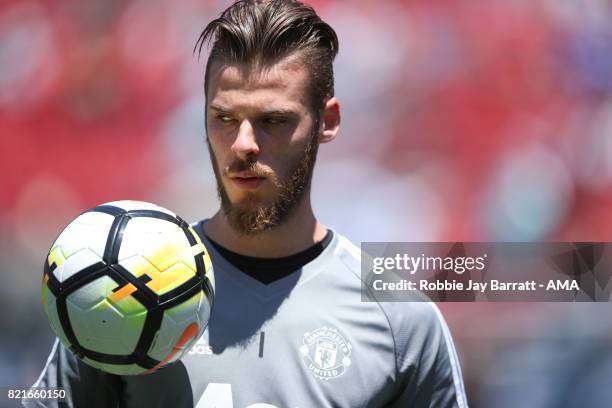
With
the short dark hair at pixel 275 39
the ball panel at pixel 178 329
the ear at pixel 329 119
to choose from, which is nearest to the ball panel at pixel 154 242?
the ball panel at pixel 178 329

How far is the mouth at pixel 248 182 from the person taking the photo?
7.18 feet

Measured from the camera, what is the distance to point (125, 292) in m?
1.84

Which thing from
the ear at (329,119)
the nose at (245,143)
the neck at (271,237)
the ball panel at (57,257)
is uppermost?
the ear at (329,119)

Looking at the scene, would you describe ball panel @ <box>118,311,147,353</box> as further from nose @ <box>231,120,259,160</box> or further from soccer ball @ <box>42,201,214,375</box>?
nose @ <box>231,120,259,160</box>

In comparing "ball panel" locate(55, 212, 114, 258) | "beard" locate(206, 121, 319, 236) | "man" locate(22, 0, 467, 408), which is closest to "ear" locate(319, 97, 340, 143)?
"man" locate(22, 0, 467, 408)

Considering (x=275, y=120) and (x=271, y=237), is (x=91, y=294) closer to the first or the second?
(x=271, y=237)

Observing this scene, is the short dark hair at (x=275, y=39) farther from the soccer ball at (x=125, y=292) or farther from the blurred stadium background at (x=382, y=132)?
the blurred stadium background at (x=382, y=132)

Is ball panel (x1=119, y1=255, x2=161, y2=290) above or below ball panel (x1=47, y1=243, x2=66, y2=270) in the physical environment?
below

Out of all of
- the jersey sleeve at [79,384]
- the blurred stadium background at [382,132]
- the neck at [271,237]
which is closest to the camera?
the jersey sleeve at [79,384]

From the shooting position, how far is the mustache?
7.05ft

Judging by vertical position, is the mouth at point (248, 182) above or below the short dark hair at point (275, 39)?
below

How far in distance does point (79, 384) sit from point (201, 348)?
343 millimetres

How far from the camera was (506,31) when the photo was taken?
182 inches

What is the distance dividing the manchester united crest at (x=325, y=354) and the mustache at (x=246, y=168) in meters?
0.49
